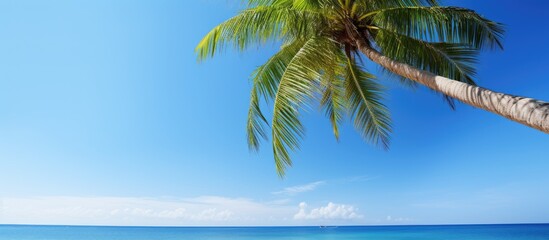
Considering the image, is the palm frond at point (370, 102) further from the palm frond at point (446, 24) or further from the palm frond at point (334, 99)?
the palm frond at point (446, 24)

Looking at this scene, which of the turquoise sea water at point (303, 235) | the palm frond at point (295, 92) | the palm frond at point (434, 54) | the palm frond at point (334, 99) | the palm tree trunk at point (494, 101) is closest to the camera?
the palm tree trunk at point (494, 101)

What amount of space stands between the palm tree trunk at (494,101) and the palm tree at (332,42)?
6 centimetres

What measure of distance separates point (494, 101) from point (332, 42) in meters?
2.74

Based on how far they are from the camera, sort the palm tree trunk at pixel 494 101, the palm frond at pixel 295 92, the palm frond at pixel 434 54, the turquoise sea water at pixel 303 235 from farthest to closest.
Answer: the turquoise sea water at pixel 303 235, the palm frond at pixel 434 54, the palm frond at pixel 295 92, the palm tree trunk at pixel 494 101

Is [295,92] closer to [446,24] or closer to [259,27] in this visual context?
[259,27]

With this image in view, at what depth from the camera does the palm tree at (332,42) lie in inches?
207

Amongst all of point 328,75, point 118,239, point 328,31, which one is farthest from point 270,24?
point 118,239

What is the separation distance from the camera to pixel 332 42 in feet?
18.8

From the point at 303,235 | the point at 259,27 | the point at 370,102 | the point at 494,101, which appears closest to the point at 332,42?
the point at 259,27

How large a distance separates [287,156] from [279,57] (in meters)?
1.57

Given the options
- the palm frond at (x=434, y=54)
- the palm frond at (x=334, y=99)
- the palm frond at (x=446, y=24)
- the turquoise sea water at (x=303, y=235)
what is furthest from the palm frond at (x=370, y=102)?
the turquoise sea water at (x=303, y=235)

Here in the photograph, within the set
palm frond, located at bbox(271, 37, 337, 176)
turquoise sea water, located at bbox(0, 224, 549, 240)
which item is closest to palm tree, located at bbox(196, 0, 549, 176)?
palm frond, located at bbox(271, 37, 337, 176)

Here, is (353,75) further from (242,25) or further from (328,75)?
(242,25)

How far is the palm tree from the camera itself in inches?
207
